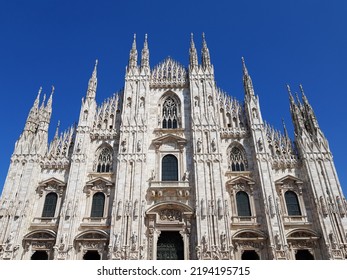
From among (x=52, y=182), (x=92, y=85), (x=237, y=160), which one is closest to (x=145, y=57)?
(x=92, y=85)

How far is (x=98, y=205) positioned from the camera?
2234 centimetres

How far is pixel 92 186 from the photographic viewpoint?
22766 millimetres

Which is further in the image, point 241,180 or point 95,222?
point 241,180

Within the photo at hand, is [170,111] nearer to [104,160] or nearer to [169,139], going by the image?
[169,139]

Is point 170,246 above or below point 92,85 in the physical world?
below

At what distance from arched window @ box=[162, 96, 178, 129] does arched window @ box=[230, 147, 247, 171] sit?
5.52m

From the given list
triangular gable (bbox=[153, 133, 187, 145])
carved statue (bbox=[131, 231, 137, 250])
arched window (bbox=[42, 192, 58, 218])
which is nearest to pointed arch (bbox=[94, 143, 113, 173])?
arched window (bbox=[42, 192, 58, 218])

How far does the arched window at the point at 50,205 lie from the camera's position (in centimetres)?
2199

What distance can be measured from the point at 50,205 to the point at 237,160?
49.1 feet

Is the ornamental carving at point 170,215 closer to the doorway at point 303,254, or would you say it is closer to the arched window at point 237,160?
the arched window at point 237,160

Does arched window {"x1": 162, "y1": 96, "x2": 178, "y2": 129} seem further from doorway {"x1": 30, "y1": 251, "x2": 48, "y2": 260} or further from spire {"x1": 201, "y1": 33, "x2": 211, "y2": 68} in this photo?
doorway {"x1": 30, "y1": 251, "x2": 48, "y2": 260}

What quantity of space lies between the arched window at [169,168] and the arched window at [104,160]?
4376 mm

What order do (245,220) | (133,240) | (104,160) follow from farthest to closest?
1. (104,160)
2. (245,220)
3. (133,240)
